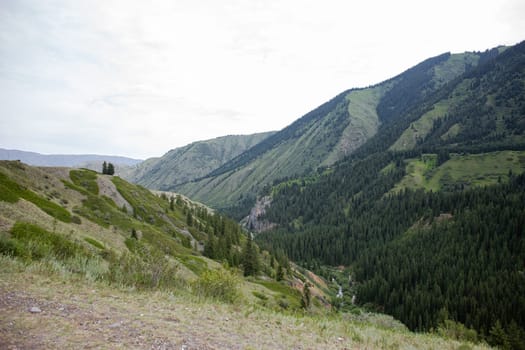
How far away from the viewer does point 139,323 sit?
13.0 m

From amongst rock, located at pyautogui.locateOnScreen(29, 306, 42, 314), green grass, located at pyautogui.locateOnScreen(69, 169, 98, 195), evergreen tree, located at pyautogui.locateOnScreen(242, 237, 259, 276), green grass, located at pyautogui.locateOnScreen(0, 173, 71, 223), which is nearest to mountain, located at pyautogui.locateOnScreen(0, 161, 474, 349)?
rock, located at pyautogui.locateOnScreen(29, 306, 42, 314)

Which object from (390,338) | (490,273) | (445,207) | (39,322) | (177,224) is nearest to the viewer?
(39,322)

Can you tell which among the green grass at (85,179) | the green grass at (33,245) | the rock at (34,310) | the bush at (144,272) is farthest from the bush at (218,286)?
the green grass at (85,179)

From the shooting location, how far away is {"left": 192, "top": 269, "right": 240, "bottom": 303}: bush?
23.9 m

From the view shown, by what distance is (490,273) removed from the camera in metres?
106

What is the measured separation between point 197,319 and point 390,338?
1308 centimetres

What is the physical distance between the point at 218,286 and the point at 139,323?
12077mm

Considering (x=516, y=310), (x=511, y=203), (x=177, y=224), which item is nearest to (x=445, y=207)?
(x=511, y=203)

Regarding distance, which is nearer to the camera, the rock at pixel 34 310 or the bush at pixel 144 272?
the rock at pixel 34 310

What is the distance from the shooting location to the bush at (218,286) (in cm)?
2392

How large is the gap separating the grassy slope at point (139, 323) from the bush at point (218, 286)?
4.43 meters

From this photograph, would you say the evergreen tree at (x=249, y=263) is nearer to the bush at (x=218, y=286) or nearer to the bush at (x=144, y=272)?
the bush at (x=218, y=286)

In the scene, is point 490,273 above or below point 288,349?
below

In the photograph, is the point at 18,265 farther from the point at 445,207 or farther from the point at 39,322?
the point at 445,207
